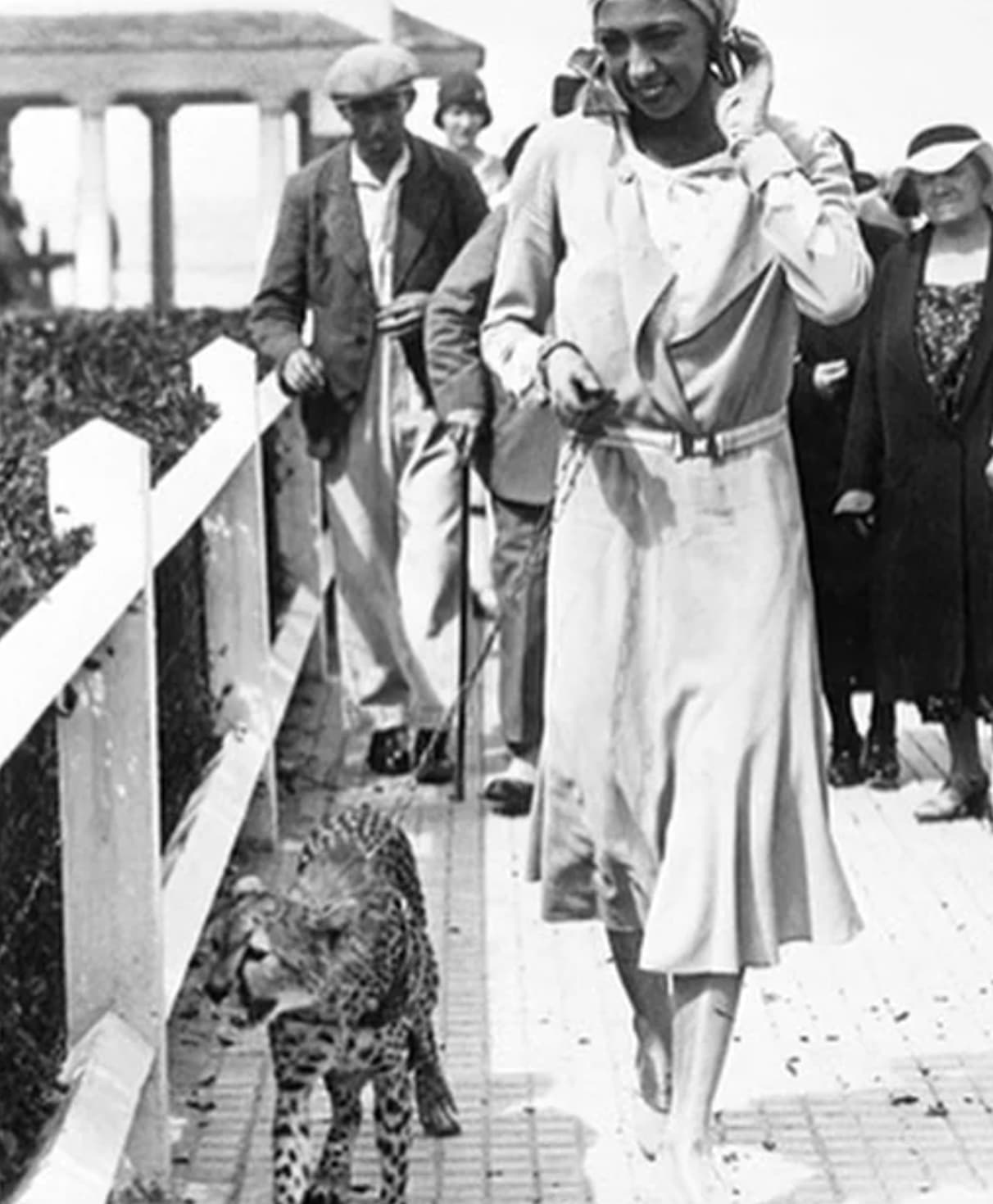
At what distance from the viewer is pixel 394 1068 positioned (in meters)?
7.20

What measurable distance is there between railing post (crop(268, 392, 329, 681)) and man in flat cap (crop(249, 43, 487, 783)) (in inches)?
39.9

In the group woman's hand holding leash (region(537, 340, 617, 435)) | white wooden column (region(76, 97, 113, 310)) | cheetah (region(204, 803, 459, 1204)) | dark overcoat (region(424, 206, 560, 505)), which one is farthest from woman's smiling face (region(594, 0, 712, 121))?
white wooden column (region(76, 97, 113, 310))

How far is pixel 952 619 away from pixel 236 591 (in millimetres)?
2232

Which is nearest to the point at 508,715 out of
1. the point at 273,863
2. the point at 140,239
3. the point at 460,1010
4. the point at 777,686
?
the point at 273,863

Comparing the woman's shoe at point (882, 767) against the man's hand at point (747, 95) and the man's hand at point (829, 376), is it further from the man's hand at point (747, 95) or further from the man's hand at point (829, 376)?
the man's hand at point (747, 95)

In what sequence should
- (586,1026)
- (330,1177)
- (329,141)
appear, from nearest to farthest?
(330,1177)
(586,1026)
(329,141)

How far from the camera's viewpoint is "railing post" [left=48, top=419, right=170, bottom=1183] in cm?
722

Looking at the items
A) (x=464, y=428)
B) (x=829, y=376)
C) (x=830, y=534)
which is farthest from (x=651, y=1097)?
(x=830, y=534)

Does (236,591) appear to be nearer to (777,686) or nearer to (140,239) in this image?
(777,686)

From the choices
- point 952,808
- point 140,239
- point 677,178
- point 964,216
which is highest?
point 677,178

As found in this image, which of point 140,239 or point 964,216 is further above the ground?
point 964,216

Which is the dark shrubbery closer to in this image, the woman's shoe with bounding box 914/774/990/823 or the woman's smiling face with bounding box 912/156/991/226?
the woman's smiling face with bounding box 912/156/991/226

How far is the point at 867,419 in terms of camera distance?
1205cm

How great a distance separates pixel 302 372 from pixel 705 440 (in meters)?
5.46
